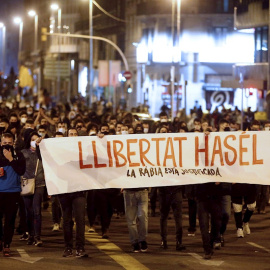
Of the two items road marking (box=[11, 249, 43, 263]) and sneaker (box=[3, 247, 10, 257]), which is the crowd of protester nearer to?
sneaker (box=[3, 247, 10, 257])

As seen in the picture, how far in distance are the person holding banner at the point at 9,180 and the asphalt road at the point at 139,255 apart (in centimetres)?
40

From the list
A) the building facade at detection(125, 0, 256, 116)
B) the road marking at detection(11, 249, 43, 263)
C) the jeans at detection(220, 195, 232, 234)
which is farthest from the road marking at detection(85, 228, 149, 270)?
the building facade at detection(125, 0, 256, 116)

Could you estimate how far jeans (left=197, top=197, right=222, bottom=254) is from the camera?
42.5ft

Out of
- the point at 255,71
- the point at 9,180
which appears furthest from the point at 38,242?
the point at 255,71

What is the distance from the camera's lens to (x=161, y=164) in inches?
553

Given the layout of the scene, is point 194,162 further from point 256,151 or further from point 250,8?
point 250,8

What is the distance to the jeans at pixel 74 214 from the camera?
1305cm

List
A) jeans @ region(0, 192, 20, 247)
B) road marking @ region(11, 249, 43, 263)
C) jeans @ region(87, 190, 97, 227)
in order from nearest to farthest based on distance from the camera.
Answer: road marking @ region(11, 249, 43, 263)
jeans @ region(0, 192, 20, 247)
jeans @ region(87, 190, 97, 227)

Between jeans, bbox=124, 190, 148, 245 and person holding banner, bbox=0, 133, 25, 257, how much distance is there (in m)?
1.69

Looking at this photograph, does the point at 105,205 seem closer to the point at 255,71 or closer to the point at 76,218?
the point at 76,218

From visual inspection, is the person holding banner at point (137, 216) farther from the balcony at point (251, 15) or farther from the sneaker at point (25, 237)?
the balcony at point (251, 15)

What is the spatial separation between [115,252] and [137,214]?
2.14ft

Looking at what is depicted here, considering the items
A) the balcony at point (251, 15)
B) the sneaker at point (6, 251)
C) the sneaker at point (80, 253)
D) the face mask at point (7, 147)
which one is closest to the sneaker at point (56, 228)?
the sneaker at point (6, 251)

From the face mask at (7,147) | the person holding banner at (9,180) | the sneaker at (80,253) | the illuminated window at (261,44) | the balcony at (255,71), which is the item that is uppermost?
the illuminated window at (261,44)
